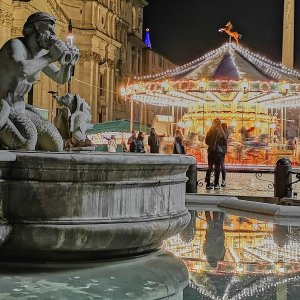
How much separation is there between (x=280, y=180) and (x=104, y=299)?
28.9 ft

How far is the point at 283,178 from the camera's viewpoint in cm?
1212

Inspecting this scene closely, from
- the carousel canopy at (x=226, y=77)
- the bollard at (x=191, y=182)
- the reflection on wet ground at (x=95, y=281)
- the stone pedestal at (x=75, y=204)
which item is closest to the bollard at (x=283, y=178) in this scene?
the bollard at (x=191, y=182)

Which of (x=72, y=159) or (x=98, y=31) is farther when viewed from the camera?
(x=98, y=31)

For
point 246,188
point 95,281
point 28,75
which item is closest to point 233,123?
point 246,188

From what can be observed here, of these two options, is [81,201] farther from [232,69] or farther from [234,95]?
[234,95]

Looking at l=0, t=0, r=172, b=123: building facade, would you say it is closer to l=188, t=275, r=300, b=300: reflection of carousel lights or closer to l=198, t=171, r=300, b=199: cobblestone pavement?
l=198, t=171, r=300, b=199: cobblestone pavement

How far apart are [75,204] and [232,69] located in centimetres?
2420

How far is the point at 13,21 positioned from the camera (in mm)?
35000

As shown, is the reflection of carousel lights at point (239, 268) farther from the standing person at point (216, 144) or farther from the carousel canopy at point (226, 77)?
the carousel canopy at point (226, 77)

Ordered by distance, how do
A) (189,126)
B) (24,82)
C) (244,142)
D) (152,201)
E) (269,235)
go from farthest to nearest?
1. (189,126)
2. (244,142)
3. (269,235)
4. (24,82)
5. (152,201)

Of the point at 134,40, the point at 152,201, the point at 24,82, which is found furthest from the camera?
the point at 134,40

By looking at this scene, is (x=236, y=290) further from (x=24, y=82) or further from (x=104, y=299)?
(x=24, y=82)

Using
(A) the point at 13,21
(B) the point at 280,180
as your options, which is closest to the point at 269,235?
(B) the point at 280,180

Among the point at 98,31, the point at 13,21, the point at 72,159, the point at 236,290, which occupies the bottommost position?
the point at 236,290
